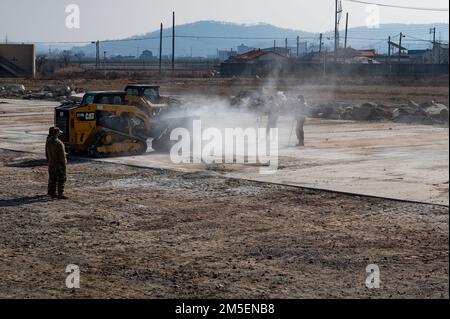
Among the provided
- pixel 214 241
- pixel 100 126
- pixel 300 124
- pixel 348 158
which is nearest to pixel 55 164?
pixel 214 241

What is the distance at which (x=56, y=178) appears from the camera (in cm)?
1634

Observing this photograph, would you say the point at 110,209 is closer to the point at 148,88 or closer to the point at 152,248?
the point at 152,248

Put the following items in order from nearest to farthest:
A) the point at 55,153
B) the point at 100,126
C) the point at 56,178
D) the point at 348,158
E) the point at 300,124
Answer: the point at 55,153 → the point at 56,178 → the point at 348,158 → the point at 100,126 → the point at 300,124

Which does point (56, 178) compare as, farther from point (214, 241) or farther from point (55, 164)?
point (214, 241)

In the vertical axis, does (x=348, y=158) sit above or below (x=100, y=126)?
below

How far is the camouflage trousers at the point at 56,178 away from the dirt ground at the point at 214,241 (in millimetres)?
418

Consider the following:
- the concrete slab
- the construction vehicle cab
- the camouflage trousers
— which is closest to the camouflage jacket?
the camouflage trousers

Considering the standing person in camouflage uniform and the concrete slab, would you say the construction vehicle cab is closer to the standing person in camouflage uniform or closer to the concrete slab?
the concrete slab

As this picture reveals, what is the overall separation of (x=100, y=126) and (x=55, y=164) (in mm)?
7088

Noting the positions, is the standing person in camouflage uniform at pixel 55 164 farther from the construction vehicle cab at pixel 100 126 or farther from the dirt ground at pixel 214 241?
the construction vehicle cab at pixel 100 126

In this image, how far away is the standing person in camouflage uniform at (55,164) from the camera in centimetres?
1622

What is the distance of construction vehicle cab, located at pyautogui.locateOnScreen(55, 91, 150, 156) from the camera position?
903 inches

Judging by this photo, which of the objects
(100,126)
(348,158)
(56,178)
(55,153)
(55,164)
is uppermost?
(100,126)
